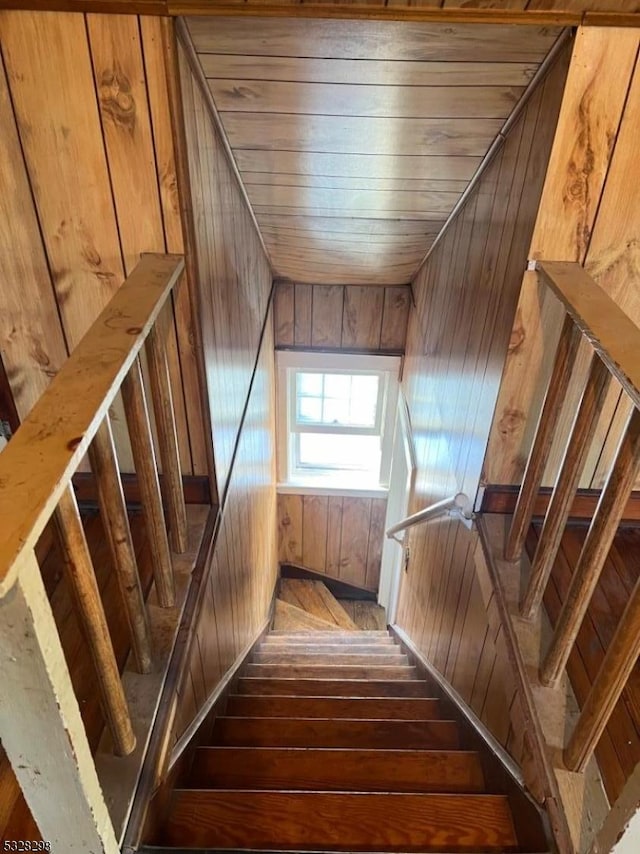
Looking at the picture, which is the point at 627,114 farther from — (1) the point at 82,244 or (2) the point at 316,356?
(2) the point at 316,356

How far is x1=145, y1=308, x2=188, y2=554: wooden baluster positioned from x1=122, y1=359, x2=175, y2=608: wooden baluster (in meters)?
0.15

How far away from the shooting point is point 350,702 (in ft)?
6.93

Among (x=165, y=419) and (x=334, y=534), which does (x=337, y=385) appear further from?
(x=165, y=419)

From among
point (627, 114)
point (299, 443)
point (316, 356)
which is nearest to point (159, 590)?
point (627, 114)

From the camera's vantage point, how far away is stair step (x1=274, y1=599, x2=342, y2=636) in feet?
15.6

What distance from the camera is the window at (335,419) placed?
4152 millimetres

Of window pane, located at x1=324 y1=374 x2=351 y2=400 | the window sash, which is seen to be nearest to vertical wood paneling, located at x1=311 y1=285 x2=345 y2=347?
the window sash

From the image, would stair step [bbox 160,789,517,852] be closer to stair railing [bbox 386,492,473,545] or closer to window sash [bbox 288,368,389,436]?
stair railing [bbox 386,492,473,545]

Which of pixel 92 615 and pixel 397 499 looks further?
pixel 397 499

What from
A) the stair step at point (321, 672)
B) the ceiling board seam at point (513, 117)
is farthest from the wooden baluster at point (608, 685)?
the stair step at point (321, 672)

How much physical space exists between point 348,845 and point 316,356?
10.3ft

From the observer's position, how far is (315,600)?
525 centimetres

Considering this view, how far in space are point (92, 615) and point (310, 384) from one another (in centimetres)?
356

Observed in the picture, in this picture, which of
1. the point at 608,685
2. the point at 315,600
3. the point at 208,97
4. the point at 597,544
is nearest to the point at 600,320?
the point at 597,544
